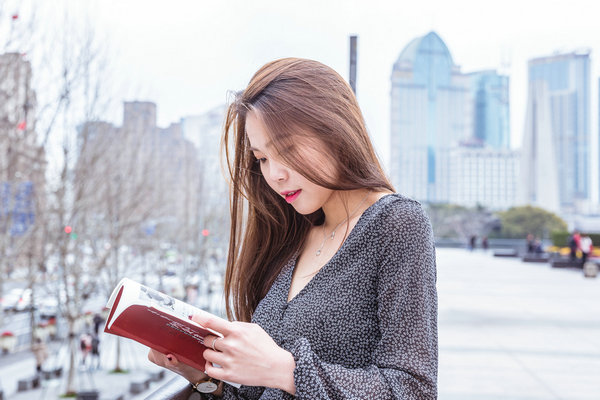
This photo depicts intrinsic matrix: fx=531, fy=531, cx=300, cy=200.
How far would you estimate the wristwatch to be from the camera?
1053mm

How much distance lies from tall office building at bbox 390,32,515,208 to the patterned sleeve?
0.26 m

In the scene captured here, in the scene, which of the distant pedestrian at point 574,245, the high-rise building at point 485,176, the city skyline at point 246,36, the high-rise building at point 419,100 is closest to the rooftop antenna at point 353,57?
the city skyline at point 246,36

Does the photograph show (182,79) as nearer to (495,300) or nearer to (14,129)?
(14,129)

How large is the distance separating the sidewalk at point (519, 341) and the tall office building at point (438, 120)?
57.7 inches

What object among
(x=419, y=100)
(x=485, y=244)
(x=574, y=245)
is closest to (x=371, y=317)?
(x=419, y=100)

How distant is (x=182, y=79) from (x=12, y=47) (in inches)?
135

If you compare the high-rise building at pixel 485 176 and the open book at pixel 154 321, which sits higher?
the high-rise building at pixel 485 176

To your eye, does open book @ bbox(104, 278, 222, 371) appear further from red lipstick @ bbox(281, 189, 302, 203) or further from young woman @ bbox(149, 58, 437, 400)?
red lipstick @ bbox(281, 189, 302, 203)

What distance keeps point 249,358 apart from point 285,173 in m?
0.34

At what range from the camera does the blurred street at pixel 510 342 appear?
3779 millimetres

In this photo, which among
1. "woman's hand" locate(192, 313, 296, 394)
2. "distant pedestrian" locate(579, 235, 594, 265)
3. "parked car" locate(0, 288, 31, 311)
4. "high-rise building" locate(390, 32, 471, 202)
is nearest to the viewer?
"woman's hand" locate(192, 313, 296, 394)

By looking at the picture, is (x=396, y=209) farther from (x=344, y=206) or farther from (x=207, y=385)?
(x=207, y=385)

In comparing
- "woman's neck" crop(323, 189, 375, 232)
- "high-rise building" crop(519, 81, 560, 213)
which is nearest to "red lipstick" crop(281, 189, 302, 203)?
"woman's neck" crop(323, 189, 375, 232)

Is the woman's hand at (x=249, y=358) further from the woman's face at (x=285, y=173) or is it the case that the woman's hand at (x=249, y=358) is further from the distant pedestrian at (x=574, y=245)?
the distant pedestrian at (x=574, y=245)
